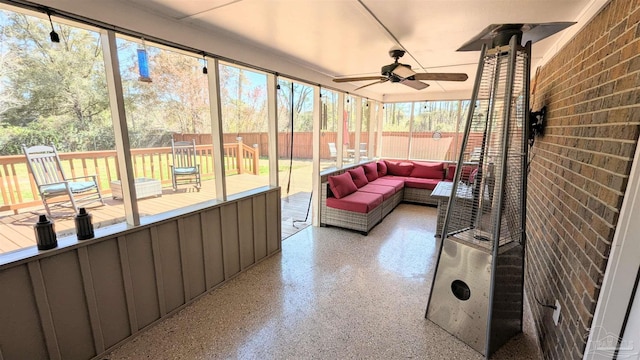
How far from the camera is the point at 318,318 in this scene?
2.18 metres

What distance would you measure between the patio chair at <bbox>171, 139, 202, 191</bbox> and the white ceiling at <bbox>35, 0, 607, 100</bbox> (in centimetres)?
88

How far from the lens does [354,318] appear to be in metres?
2.19

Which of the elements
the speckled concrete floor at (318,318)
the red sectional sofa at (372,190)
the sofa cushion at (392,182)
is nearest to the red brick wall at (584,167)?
the speckled concrete floor at (318,318)

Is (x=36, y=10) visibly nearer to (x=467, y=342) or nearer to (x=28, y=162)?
(x=28, y=162)

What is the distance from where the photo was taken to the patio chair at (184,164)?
95.0 inches

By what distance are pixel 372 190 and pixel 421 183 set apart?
4.64 feet

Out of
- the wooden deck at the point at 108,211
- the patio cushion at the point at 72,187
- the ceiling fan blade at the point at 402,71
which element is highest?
the ceiling fan blade at the point at 402,71

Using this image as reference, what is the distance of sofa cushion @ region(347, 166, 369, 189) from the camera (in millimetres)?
4798

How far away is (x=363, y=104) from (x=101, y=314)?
5.19m

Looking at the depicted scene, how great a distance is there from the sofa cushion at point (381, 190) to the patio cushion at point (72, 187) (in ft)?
11.8

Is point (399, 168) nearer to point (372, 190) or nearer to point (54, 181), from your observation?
point (372, 190)

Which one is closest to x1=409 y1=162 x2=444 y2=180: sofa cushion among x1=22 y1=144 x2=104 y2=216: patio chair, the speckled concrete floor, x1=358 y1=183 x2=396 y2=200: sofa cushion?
x1=358 y1=183 x2=396 y2=200: sofa cushion

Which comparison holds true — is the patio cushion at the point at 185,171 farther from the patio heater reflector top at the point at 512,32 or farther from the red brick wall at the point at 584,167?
the red brick wall at the point at 584,167

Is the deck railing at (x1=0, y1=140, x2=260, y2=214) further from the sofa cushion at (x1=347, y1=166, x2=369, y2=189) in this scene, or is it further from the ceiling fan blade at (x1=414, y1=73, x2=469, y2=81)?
the sofa cushion at (x1=347, y1=166, x2=369, y2=189)
